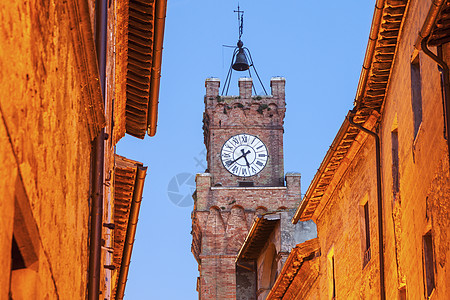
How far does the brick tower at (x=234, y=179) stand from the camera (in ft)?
159

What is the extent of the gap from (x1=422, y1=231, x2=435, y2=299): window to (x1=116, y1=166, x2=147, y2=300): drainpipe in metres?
7.06

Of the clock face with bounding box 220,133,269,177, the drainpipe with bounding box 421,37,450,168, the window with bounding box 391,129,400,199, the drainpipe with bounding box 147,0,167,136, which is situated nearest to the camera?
the drainpipe with bounding box 421,37,450,168

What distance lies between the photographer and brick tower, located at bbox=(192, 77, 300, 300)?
48.4 meters

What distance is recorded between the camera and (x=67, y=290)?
20.8 feet

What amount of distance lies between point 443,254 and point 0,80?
6.46 meters

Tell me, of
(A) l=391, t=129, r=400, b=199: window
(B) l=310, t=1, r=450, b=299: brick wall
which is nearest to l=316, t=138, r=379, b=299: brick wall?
(B) l=310, t=1, r=450, b=299: brick wall

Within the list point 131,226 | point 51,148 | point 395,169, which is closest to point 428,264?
point 395,169

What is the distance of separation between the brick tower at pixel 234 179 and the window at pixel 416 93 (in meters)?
37.6

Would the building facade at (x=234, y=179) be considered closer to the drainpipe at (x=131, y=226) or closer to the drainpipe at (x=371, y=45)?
the drainpipe at (x=131, y=226)

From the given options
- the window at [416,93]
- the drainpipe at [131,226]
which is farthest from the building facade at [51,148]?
the drainpipe at [131,226]

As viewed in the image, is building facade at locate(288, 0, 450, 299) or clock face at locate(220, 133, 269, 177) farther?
clock face at locate(220, 133, 269, 177)

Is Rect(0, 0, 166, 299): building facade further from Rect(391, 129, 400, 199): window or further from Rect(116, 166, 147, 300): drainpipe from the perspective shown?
Rect(116, 166, 147, 300): drainpipe

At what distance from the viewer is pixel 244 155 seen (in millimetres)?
49656

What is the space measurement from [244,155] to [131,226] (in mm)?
31682
